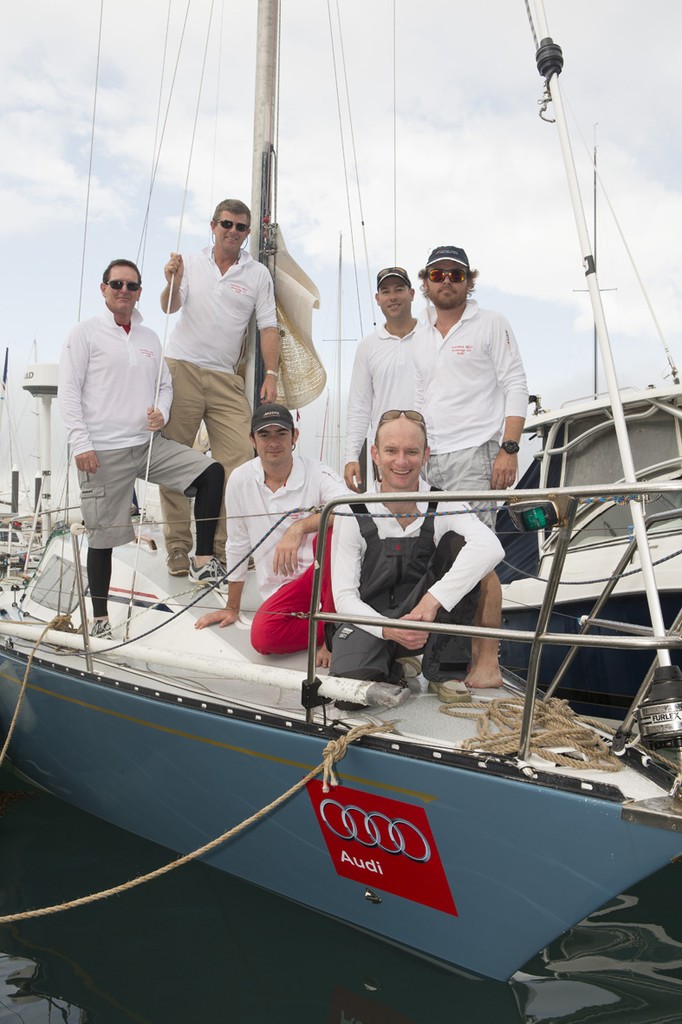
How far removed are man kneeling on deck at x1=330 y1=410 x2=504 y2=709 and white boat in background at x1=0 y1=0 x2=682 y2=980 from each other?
22cm

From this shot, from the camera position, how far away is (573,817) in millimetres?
2207

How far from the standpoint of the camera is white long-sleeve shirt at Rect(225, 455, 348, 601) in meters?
3.74

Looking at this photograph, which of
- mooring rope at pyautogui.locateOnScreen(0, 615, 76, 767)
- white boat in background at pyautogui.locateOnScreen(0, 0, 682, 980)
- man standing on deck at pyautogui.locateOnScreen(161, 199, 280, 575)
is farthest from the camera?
man standing on deck at pyautogui.locateOnScreen(161, 199, 280, 575)

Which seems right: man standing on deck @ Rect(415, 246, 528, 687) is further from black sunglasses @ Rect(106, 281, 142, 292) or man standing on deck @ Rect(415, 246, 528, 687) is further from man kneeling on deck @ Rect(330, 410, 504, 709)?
black sunglasses @ Rect(106, 281, 142, 292)

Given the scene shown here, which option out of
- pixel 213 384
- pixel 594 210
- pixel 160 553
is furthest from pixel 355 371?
pixel 594 210

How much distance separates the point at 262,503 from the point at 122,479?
41.1 inches

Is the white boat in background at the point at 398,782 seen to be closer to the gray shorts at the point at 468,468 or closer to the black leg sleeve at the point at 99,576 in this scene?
the black leg sleeve at the point at 99,576

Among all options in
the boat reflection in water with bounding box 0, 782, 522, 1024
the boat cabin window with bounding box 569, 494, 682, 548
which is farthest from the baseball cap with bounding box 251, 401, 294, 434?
the boat cabin window with bounding box 569, 494, 682, 548

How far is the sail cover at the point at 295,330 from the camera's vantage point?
541cm

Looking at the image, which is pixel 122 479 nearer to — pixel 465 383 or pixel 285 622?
pixel 285 622

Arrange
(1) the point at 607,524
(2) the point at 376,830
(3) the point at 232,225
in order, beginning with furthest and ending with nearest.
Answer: (1) the point at 607,524 → (3) the point at 232,225 → (2) the point at 376,830

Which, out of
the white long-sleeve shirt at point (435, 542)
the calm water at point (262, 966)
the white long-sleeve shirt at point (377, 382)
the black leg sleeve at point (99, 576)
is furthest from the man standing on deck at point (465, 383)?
the calm water at point (262, 966)

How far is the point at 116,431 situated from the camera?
4344mm

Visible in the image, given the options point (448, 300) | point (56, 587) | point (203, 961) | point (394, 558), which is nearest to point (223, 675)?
point (394, 558)
